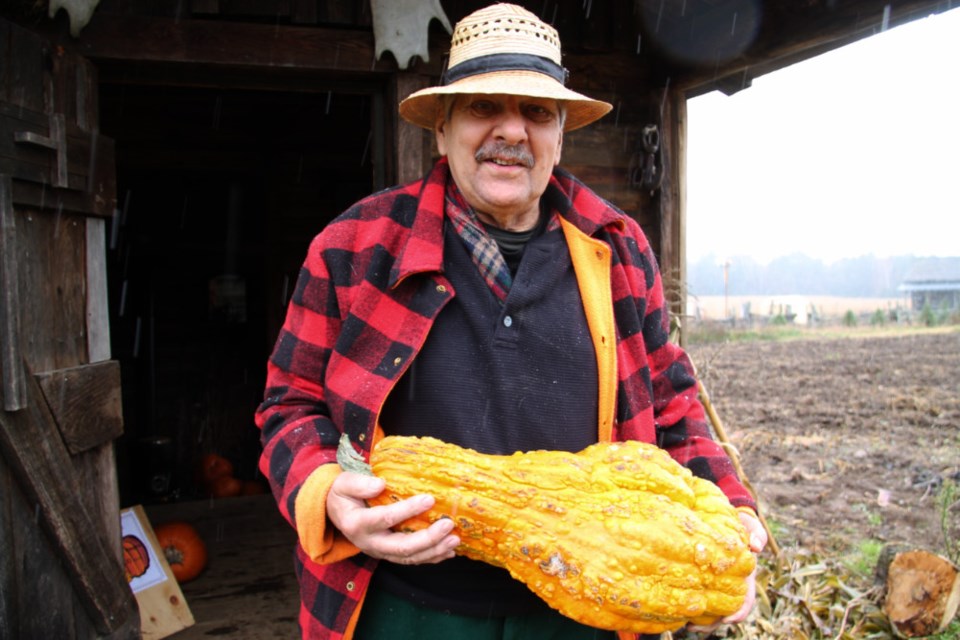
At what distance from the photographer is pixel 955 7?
3135mm

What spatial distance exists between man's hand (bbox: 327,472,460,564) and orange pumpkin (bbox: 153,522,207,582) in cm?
422

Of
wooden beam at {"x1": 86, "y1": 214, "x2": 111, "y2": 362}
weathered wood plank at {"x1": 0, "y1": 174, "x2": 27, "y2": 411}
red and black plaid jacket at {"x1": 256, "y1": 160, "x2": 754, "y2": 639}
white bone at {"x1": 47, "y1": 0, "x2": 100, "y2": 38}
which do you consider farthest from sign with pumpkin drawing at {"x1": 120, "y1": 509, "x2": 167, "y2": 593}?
red and black plaid jacket at {"x1": 256, "y1": 160, "x2": 754, "y2": 639}

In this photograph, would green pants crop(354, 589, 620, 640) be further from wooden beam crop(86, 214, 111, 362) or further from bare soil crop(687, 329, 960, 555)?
bare soil crop(687, 329, 960, 555)

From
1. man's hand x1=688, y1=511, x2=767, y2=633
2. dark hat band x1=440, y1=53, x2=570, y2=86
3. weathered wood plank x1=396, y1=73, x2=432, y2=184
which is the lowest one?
man's hand x1=688, y1=511, x2=767, y2=633

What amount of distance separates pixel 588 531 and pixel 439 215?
0.89 m

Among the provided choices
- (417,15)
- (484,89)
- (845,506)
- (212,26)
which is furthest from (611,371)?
(845,506)

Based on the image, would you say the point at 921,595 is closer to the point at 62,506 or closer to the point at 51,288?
the point at 62,506

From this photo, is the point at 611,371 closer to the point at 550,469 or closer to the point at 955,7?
the point at 550,469

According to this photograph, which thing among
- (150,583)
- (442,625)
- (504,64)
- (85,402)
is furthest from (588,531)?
(150,583)

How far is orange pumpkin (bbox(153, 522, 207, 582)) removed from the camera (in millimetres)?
5156

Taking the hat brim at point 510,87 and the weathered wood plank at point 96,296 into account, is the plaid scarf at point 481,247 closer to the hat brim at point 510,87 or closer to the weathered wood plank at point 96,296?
the hat brim at point 510,87

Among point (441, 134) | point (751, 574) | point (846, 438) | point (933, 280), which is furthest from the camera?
point (933, 280)

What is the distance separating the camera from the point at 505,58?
179 cm

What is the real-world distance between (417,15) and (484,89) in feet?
6.28
